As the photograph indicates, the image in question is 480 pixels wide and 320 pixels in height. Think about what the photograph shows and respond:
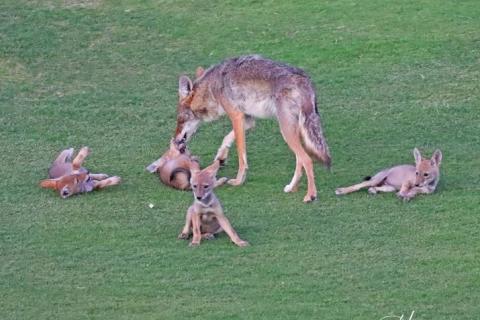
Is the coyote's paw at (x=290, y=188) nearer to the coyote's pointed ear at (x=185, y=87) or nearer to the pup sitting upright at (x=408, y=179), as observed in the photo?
the pup sitting upright at (x=408, y=179)

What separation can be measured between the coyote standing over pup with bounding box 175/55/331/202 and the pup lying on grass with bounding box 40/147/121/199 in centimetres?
110

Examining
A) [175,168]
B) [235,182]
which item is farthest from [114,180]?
[235,182]

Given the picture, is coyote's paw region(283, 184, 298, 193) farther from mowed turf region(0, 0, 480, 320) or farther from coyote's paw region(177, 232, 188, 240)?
coyote's paw region(177, 232, 188, 240)

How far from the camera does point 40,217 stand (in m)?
11.7

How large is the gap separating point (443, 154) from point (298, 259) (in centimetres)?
328

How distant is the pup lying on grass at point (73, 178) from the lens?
12.2 meters

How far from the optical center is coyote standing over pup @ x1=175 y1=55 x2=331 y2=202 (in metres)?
12.3

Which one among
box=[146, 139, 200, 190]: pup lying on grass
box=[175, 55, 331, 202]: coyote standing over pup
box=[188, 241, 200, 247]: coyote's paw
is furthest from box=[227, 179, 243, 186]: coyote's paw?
box=[188, 241, 200, 247]: coyote's paw

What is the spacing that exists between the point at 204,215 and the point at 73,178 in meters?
1.84

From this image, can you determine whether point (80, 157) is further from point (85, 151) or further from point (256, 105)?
point (256, 105)

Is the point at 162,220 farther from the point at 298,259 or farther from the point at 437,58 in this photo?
the point at 437,58

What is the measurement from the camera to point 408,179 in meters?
11.9

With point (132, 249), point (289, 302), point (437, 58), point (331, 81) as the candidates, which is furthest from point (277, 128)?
point (289, 302)

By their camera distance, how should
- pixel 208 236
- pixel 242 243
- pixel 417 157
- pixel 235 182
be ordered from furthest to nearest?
pixel 235 182, pixel 417 157, pixel 208 236, pixel 242 243
